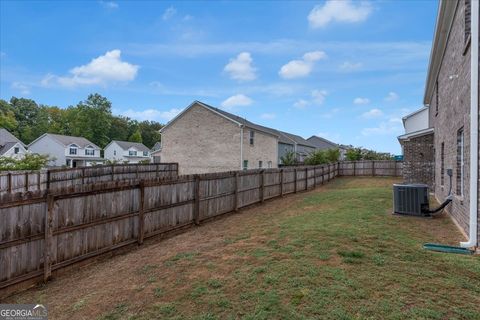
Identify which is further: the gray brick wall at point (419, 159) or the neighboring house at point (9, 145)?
the neighboring house at point (9, 145)

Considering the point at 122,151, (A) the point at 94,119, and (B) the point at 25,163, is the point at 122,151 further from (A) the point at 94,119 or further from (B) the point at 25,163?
(B) the point at 25,163

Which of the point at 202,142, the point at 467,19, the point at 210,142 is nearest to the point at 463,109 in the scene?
the point at 467,19

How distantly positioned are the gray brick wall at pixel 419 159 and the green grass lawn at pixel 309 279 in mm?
8347

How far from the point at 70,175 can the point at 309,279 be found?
13.5 metres

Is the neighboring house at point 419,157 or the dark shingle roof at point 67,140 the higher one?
the dark shingle roof at point 67,140

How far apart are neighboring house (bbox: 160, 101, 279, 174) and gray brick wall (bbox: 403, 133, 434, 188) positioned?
44.9ft

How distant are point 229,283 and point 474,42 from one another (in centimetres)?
601

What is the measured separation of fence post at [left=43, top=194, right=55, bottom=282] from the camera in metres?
5.02

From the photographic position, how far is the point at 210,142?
27.5 metres

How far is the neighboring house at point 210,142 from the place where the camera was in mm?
26625

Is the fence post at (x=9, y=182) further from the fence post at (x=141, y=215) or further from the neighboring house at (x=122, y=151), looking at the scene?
the neighboring house at (x=122, y=151)

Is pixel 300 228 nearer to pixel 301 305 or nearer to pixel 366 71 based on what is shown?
pixel 301 305

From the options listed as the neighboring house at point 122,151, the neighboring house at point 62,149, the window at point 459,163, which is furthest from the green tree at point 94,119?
the window at point 459,163

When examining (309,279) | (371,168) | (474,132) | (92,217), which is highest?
(474,132)
